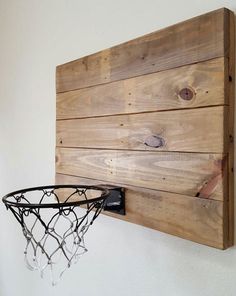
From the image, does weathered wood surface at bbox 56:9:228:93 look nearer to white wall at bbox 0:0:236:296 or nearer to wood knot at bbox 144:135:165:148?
white wall at bbox 0:0:236:296

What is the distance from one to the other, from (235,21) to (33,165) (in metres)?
1.17

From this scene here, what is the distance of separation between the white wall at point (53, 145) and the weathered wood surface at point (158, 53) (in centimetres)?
6

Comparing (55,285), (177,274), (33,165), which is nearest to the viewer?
(177,274)

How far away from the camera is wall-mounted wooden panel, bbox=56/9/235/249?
0.75 m

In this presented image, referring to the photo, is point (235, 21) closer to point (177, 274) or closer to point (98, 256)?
point (177, 274)

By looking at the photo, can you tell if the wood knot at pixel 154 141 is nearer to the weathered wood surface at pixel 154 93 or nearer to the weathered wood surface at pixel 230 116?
the weathered wood surface at pixel 154 93

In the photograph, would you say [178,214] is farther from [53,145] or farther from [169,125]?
[53,145]

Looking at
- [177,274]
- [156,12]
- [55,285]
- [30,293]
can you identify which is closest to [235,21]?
[156,12]

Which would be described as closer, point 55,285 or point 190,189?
point 190,189

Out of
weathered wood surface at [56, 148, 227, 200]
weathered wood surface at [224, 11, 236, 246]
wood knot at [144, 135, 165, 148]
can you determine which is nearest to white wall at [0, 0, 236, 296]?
weathered wood surface at [224, 11, 236, 246]

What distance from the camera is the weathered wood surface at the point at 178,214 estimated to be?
0.75 metres

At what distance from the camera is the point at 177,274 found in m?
0.89

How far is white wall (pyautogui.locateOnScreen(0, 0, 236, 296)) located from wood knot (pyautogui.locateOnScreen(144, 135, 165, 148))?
0.27m

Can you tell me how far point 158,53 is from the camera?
881mm
